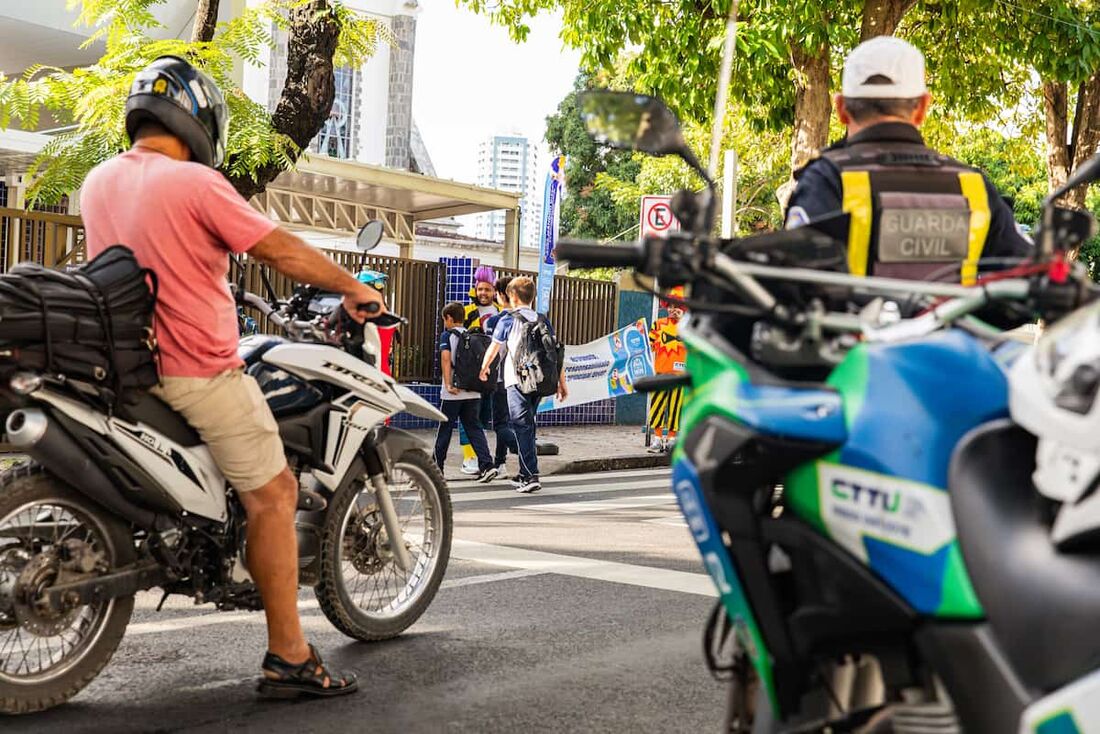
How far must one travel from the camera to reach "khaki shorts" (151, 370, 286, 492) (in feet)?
13.8

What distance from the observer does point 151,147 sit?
428cm

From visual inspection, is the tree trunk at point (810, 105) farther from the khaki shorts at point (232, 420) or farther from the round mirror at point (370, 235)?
the khaki shorts at point (232, 420)

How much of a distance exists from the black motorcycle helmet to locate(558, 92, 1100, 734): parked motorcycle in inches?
84.1

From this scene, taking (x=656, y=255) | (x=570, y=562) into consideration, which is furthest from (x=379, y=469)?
(x=656, y=255)

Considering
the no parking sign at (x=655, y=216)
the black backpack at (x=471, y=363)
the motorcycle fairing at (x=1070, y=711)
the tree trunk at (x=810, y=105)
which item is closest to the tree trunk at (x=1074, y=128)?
the tree trunk at (x=810, y=105)

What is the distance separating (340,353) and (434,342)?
1356cm

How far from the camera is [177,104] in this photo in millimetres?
4277

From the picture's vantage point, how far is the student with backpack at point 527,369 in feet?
39.0

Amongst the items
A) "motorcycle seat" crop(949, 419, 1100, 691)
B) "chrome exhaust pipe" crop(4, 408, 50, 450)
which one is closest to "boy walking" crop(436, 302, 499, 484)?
"chrome exhaust pipe" crop(4, 408, 50, 450)

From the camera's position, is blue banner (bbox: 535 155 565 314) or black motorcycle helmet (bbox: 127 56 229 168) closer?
black motorcycle helmet (bbox: 127 56 229 168)

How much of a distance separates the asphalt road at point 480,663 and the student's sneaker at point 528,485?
4111mm

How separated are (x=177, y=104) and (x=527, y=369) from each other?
7701 mm

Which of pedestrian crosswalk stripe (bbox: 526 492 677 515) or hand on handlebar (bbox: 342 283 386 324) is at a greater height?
hand on handlebar (bbox: 342 283 386 324)

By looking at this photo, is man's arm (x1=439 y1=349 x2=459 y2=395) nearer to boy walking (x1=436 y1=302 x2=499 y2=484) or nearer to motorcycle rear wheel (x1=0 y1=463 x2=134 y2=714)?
boy walking (x1=436 y1=302 x2=499 y2=484)
